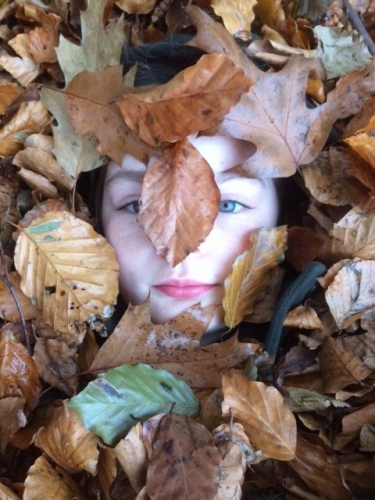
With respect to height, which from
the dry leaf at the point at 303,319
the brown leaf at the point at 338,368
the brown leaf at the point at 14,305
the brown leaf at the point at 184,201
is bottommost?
the brown leaf at the point at 338,368

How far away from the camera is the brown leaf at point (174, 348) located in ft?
3.52

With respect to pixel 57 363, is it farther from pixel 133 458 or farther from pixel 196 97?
pixel 196 97

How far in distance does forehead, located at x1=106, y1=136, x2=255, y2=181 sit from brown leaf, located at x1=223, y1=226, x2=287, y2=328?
0.16 metres

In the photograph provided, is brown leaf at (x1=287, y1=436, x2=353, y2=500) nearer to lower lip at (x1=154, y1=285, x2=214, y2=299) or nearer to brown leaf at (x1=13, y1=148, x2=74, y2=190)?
lower lip at (x1=154, y1=285, x2=214, y2=299)

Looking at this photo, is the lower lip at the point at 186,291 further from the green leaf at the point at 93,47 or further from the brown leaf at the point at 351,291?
the green leaf at the point at 93,47

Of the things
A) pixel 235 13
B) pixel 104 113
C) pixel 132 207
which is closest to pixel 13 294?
pixel 132 207

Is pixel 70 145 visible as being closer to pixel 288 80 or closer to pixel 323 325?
pixel 288 80

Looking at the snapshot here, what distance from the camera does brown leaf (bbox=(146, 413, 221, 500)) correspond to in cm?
83

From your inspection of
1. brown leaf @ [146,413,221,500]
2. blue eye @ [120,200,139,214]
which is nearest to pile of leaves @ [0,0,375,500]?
brown leaf @ [146,413,221,500]

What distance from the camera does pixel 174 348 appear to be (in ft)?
3.58

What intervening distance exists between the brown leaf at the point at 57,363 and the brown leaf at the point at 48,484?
20 cm

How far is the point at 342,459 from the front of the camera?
973mm

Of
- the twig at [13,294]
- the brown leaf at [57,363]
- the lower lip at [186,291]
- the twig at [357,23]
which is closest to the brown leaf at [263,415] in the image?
the lower lip at [186,291]

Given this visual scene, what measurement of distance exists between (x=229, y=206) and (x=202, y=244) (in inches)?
4.9
